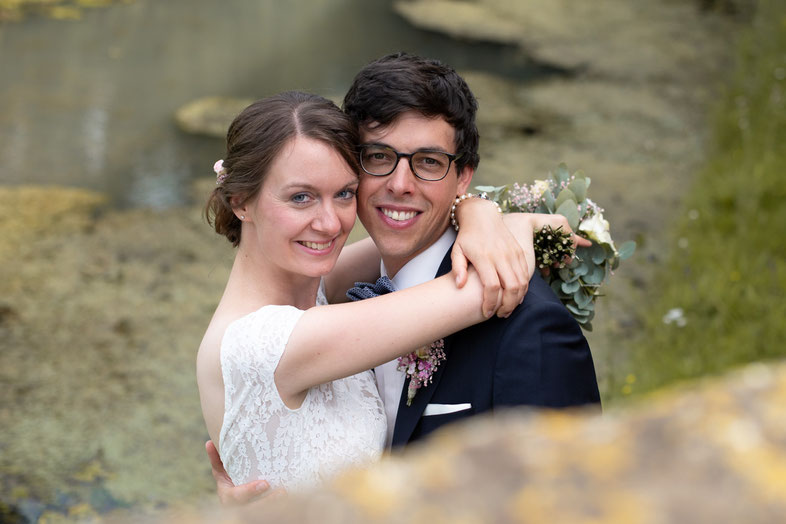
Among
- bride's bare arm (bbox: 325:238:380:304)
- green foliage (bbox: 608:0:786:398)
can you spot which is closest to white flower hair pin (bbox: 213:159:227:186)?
bride's bare arm (bbox: 325:238:380:304)

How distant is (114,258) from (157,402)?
74.0 inches

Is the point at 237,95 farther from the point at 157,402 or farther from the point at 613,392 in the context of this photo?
the point at 613,392

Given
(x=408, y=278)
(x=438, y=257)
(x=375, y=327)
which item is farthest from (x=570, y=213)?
(x=375, y=327)

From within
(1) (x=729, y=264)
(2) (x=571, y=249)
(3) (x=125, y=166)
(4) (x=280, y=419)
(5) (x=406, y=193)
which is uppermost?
(5) (x=406, y=193)

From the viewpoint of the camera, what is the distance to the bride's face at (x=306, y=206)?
2457mm

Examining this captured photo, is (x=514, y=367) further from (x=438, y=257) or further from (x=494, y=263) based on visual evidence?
(x=438, y=257)

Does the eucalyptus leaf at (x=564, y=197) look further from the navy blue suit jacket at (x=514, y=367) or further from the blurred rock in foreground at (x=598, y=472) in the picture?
the blurred rock in foreground at (x=598, y=472)

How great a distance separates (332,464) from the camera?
2.49m

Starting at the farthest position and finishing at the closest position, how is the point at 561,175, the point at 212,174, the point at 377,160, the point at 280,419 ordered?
1. the point at 212,174
2. the point at 561,175
3. the point at 377,160
4. the point at 280,419

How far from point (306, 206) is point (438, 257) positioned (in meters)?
0.50

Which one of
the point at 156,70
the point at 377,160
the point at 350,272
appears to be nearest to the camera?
the point at 377,160

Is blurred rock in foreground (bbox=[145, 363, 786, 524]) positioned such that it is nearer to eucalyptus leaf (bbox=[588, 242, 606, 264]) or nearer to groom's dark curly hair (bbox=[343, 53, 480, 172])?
groom's dark curly hair (bbox=[343, 53, 480, 172])

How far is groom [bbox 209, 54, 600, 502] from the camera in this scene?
233 centimetres

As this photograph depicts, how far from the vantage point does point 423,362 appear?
8.07 feet
